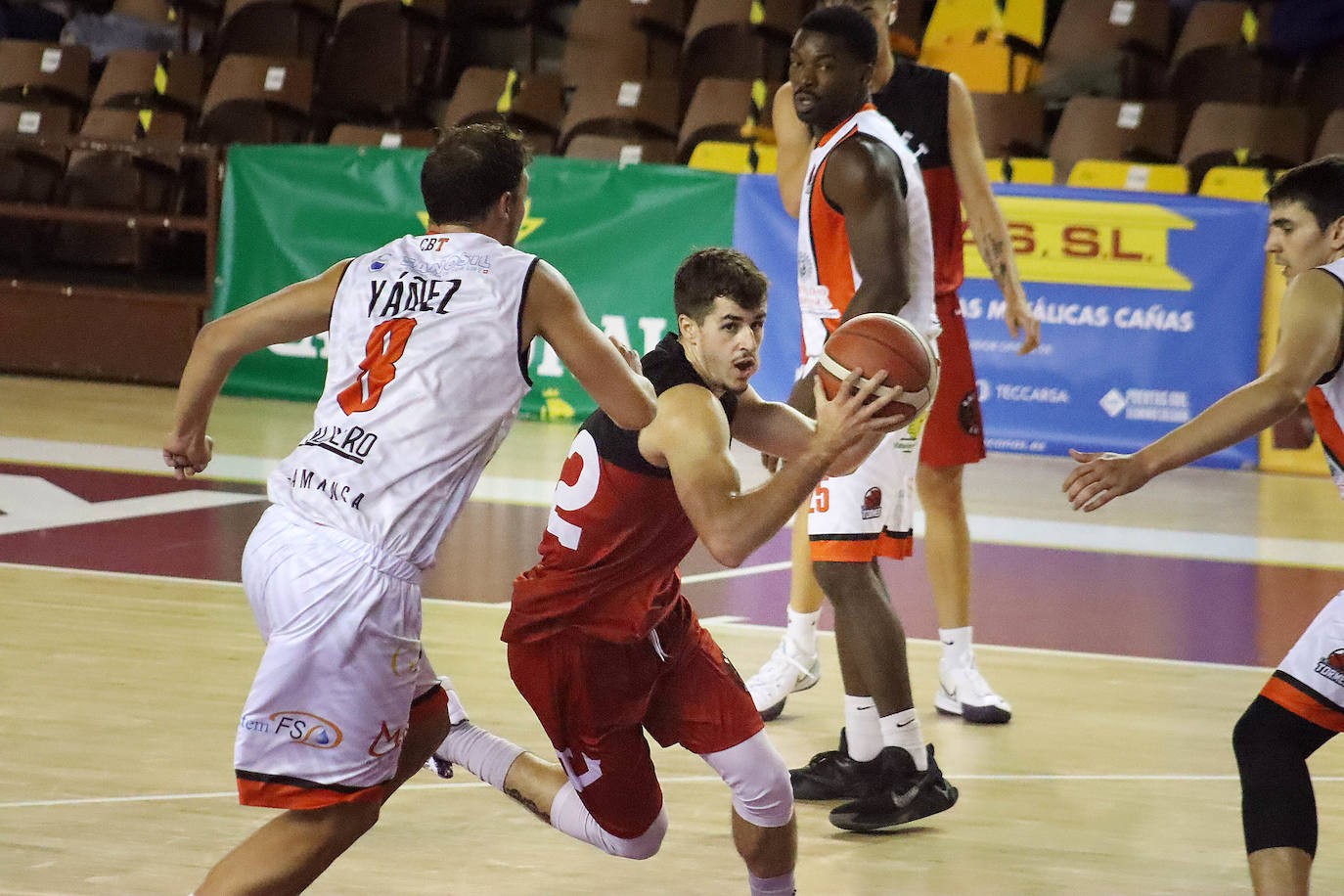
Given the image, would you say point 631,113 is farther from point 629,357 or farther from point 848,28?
point 629,357

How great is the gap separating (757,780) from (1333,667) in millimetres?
1037

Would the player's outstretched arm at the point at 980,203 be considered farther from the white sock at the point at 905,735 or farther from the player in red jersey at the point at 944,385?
the white sock at the point at 905,735

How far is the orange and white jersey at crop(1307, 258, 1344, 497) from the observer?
306cm

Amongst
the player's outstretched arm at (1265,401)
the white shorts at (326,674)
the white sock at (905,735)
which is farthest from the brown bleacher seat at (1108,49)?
the white shorts at (326,674)

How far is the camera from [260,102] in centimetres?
1230

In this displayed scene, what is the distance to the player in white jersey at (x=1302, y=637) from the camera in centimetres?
296

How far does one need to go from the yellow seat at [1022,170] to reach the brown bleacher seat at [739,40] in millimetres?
2127

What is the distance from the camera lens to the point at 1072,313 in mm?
9492

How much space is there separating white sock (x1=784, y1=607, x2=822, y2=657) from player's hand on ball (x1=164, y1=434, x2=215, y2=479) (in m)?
2.23

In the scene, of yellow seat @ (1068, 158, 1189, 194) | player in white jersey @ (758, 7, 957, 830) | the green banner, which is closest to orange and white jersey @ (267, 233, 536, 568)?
player in white jersey @ (758, 7, 957, 830)

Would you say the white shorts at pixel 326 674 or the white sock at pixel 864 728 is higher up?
the white shorts at pixel 326 674

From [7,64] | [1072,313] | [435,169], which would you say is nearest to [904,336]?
[435,169]

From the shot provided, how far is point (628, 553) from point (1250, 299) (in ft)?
23.0

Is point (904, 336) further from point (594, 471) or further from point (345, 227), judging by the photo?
point (345, 227)
